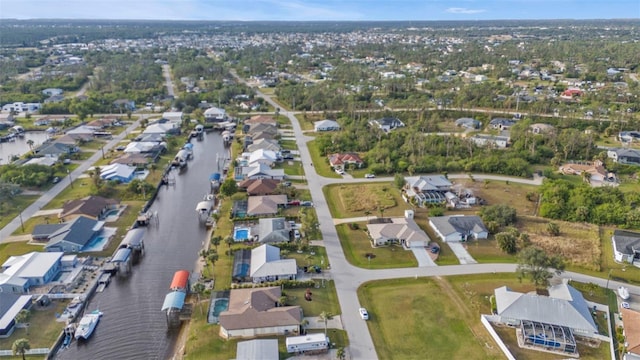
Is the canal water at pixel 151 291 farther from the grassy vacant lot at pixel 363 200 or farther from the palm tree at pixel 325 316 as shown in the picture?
the grassy vacant lot at pixel 363 200

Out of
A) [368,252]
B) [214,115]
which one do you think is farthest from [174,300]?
[214,115]

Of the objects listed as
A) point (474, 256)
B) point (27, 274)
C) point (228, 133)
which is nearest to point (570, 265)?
point (474, 256)

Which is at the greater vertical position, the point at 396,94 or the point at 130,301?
the point at 396,94

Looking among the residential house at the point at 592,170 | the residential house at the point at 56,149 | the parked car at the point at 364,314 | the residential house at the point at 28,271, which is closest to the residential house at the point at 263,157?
the residential house at the point at 56,149

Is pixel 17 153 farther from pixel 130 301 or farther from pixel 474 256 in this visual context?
pixel 474 256

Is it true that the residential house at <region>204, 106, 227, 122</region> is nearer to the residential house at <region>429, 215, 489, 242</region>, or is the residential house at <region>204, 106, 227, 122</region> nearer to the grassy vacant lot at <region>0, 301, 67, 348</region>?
the residential house at <region>429, 215, 489, 242</region>

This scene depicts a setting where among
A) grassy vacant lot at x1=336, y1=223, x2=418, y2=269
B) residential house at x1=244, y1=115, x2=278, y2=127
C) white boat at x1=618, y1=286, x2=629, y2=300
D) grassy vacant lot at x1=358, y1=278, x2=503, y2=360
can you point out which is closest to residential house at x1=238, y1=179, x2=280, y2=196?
grassy vacant lot at x1=336, y1=223, x2=418, y2=269

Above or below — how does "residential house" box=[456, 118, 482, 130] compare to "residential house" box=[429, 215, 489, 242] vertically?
above
